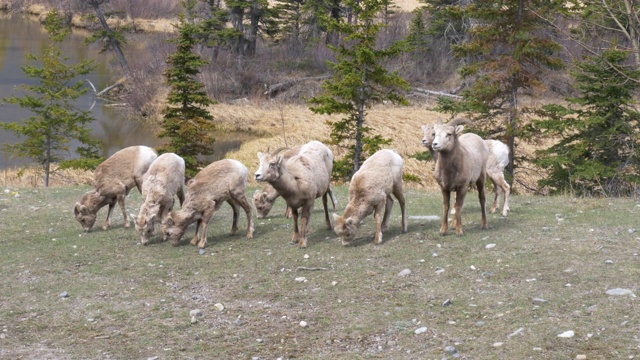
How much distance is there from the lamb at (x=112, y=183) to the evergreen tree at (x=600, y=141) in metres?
10.00

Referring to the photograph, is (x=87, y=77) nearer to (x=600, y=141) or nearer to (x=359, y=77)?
(x=359, y=77)

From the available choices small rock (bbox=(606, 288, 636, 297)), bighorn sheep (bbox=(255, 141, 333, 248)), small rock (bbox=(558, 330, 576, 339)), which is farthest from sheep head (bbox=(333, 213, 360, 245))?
small rock (bbox=(558, 330, 576, 339))

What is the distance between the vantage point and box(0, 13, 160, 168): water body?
3462 centimetres

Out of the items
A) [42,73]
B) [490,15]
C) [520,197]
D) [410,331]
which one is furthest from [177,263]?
[42,73]

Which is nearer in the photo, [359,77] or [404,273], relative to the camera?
[404,273]

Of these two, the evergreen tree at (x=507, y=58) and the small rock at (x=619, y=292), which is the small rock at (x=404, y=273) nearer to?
the small rock at (x=619, y=292)

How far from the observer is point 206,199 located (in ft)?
38.9

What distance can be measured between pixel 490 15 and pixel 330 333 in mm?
14956

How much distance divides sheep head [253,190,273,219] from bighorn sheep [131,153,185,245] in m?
1.55

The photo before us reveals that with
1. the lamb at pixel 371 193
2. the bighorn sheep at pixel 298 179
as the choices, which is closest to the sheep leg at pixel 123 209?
the bighorn sheep at pixel 298 179

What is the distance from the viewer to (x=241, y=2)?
1721 inches

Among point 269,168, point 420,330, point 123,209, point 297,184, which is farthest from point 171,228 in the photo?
point 420,330

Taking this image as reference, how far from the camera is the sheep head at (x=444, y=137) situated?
10.6m

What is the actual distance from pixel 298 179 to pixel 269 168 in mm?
677
